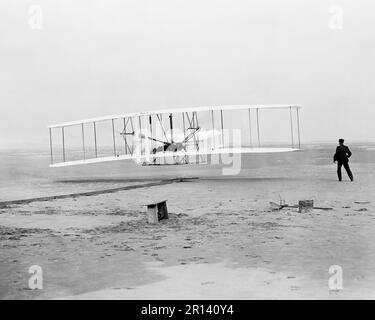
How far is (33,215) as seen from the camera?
40.1ft

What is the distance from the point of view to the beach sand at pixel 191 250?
5.85 m

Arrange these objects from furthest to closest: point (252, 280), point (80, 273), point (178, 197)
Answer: point (178, 197) → point (80, 273) → point (252, 280)

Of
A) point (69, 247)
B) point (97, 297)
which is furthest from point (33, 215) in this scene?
point (97, 297)

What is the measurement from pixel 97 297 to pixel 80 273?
1154 mm

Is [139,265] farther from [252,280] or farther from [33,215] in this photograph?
[33,215]

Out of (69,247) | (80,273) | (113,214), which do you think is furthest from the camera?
(113,214)

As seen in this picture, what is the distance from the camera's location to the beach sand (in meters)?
5.85

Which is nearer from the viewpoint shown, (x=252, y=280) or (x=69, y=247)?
(x=252, y=280)

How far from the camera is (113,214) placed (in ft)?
39.7

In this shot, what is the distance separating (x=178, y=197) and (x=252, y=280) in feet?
31.1

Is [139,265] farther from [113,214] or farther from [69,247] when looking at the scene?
[113,214]

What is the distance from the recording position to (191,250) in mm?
7887

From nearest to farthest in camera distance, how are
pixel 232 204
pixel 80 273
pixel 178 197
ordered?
pixel 80 273, pixel 232 204, pixel 178 197
